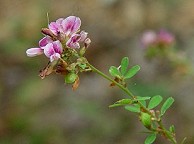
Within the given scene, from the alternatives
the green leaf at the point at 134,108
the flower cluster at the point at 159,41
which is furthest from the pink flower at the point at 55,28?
the flower cluster at the point at 159,41

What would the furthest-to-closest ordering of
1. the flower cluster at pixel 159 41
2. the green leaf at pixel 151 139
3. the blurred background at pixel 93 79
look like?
the blurred background at pixel 93 79, the flower cluster at pixel 159 41, the green leaf at pixel 151 139

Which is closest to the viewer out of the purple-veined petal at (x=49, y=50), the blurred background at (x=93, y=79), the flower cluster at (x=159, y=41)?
the purple-veined petal at (x=49, y=50)

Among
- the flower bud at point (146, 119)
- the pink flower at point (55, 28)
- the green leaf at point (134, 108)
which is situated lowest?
the green leaf at point (134, 108)

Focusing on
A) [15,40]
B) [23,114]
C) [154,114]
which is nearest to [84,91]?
[23,114]

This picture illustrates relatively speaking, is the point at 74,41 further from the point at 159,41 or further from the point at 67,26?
the point at 159,41

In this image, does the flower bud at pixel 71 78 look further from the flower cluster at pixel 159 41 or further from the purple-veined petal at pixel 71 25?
the flower cluster at pixel 159 41

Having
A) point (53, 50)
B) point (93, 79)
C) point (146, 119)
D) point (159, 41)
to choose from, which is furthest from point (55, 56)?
point (93, 79)

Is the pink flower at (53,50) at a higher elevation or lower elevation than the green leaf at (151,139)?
higher
